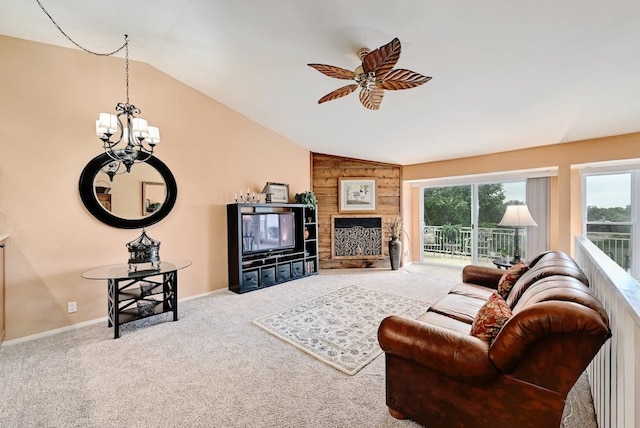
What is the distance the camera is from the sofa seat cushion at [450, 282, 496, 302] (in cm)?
265

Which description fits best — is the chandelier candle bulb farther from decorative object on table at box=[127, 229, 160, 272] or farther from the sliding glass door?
the sliding glass door

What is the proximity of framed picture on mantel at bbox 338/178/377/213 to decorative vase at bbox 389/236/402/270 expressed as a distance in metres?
0.81

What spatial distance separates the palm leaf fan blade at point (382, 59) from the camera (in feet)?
6.18

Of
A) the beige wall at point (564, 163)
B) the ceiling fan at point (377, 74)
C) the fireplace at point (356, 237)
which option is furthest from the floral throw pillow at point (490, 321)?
the fireplace at point (356, 237)

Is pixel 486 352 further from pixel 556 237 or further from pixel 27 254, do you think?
pixel 556 237

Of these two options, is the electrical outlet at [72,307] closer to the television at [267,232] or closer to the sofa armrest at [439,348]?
the television at [267,232]

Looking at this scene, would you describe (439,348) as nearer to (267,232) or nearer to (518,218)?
(518,218)

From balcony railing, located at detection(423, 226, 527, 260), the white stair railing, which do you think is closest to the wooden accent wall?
balcony railing, located at detection(423, 226, 527, 260)

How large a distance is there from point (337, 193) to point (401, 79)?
12.2 ft

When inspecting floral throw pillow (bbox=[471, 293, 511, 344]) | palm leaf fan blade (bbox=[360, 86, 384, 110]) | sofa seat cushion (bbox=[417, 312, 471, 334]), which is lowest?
sofa seat cushion (bbox=[417, 312, 471, 334])

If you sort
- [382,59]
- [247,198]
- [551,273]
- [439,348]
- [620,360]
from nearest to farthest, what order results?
[620,360]
[439,348]
[551,273]
[382,59]
[247,198]

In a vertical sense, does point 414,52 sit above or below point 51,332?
above

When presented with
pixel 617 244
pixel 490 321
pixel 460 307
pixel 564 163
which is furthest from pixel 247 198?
pixel 617 244

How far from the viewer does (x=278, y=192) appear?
510 cm
